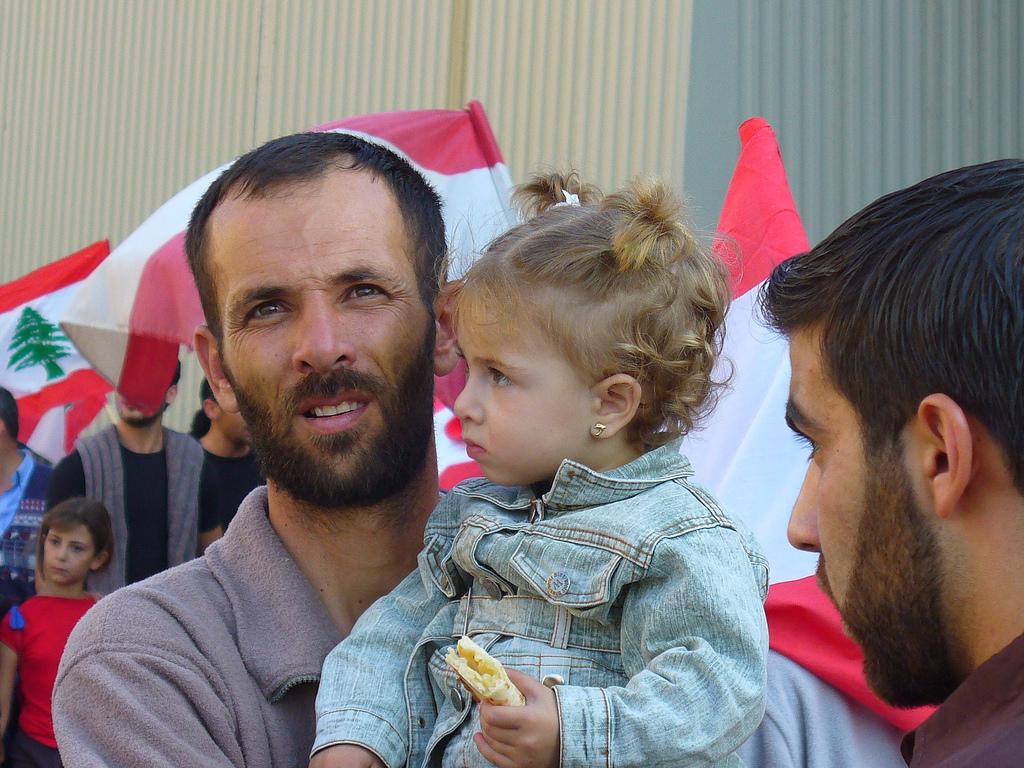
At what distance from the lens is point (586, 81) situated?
26.2ft

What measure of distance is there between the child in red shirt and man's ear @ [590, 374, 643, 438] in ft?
13.0

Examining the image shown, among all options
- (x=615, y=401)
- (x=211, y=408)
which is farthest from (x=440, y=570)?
(x=211, y=408)

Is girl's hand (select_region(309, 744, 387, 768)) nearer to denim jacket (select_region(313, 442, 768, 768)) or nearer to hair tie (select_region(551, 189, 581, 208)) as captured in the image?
denim jacket (select_region(313, 442, 768, 768))

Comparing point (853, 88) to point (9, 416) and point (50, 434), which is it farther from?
point (50, 434)

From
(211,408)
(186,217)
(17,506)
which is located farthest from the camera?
(211,408)

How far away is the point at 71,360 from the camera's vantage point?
26.0ft

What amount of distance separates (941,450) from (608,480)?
0.74 metres

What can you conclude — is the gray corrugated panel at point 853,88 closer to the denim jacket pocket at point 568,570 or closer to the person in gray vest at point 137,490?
the person in gray vest at point 137,490

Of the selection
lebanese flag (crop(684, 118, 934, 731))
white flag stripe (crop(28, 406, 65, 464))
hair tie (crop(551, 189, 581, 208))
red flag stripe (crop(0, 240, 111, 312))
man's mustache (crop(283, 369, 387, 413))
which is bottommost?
white flag stripe (crop(28, 406, 65, 464))

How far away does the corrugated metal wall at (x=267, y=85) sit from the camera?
25.8ft

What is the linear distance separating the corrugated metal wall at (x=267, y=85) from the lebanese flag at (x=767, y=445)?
8.35 feet

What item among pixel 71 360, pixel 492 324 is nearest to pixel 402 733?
pixel 492 324

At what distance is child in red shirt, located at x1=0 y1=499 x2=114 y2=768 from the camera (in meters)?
5.68

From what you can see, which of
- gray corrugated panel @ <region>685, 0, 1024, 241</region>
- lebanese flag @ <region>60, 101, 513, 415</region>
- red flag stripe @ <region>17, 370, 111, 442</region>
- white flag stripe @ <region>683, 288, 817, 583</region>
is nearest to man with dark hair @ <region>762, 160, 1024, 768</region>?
white flag stripe @ <region>683, 288, 817, 583</region>
